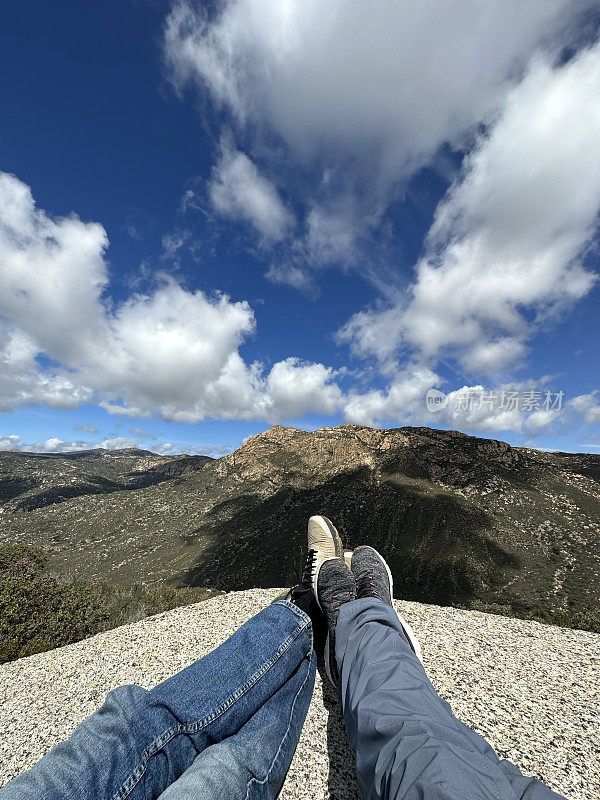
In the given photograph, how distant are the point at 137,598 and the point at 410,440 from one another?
422 feet

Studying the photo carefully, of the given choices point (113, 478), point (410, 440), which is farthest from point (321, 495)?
point (113, 478)

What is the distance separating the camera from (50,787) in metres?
1.26

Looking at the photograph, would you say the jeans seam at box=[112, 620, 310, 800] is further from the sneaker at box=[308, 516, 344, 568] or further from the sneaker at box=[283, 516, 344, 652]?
the sneaker at box=[308, 516, 344, 568]

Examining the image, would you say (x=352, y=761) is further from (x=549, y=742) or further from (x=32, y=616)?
(x=32, y=616)

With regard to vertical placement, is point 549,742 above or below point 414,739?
below

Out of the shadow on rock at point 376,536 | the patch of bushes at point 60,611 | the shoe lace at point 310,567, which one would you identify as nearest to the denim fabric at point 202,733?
the shoe lace at point 310,567

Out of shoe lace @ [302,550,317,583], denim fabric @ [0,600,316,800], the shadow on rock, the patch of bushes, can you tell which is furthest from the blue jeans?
the shadow on rock

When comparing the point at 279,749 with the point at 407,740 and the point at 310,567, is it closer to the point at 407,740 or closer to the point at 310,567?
the point at 407,740

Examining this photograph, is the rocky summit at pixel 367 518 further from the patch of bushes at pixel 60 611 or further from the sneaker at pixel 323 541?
the sneaker at pixel 323 541

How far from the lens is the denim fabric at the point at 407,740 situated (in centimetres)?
139

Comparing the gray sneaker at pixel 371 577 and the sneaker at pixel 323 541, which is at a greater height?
the sneaker at pixel 323 541

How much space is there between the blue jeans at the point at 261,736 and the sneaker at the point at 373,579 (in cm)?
125

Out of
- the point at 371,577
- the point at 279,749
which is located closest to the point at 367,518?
the point at 371,577

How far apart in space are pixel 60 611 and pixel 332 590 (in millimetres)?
7596
